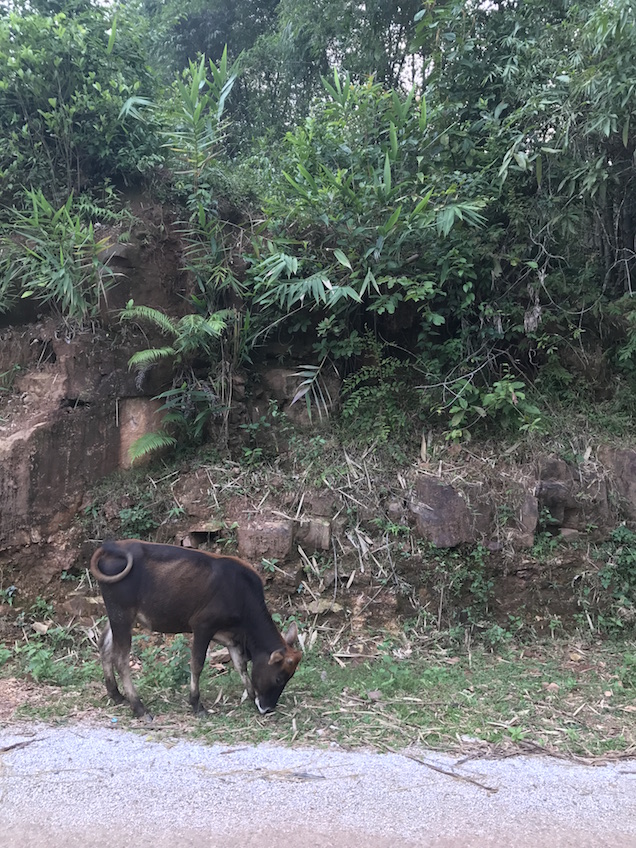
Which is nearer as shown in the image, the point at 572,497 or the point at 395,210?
the point at 572,497

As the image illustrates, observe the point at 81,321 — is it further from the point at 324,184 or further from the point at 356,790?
the point at 356,790

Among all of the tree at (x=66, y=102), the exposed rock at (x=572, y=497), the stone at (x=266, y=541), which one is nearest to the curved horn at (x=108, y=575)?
the stone at (x=266, y=541)

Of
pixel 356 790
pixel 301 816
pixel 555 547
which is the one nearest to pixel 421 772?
pixel 356 790

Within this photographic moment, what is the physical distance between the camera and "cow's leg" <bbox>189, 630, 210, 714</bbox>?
4914 mm

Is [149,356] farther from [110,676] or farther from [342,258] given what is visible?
[110,676]

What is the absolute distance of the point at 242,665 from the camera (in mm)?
5227

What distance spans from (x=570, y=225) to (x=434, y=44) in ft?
10.1

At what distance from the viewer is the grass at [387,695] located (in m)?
4.48

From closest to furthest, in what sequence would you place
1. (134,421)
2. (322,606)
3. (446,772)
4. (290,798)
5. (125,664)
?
(290,798)
(446,772)
(125,664)
(322,606)
(134,421)

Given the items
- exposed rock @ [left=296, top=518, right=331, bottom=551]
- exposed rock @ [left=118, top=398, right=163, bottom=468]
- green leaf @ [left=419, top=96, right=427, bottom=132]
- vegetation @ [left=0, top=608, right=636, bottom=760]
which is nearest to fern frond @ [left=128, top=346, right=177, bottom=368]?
exposed rock @ [left=118, top=398, right=163, bottom=468]

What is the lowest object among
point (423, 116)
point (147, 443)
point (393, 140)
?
point (147, 443)

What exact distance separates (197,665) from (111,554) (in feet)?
3.84

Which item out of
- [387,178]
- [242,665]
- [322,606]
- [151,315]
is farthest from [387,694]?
[387,178]

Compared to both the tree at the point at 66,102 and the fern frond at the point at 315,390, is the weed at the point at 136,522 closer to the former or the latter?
the fern frond at the point at 315,390
